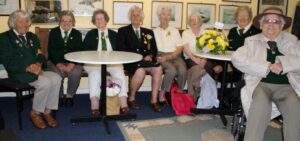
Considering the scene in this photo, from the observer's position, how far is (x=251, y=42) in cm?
289

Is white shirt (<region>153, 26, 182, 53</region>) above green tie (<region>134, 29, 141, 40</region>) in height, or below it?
below

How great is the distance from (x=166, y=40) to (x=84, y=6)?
1252mm

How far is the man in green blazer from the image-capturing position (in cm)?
384

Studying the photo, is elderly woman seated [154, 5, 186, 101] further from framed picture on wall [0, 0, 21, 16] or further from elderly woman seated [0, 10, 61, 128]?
framed picture on wall [0, 0, 21, 16]

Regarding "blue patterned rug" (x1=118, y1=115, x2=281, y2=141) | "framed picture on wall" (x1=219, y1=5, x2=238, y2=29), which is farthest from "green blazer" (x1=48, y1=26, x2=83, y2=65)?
"framed picture on wall" (x1=219, y1=5, x2=238, y2=29)

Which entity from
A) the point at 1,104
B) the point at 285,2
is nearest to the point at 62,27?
the point at 1,104

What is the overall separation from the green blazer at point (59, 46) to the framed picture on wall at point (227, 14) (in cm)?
237

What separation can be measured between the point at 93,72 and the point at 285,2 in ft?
11.9

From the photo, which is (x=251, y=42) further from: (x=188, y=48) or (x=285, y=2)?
(x=285, y=2)

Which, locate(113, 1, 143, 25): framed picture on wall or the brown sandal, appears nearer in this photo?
the brown sandal

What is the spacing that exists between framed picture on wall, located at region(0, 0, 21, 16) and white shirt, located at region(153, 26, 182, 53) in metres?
1.86

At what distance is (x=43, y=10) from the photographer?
4.20 m

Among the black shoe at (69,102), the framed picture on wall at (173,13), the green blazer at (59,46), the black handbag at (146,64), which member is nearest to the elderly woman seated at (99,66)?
the green blazer at (59,46)

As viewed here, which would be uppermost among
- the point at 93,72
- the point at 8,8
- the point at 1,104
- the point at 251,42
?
the point at 8,8
